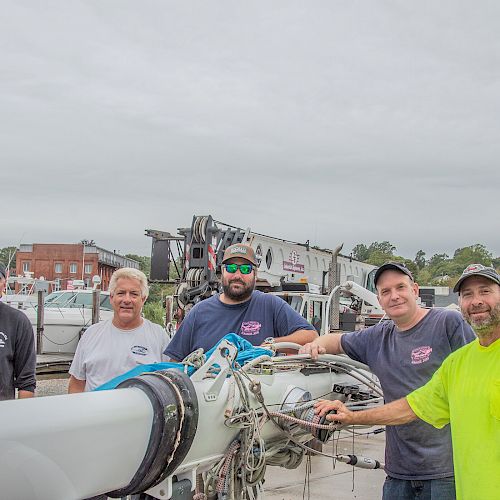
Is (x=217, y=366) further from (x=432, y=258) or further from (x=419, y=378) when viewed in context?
(x=432, y=258)

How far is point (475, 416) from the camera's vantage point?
104 inches

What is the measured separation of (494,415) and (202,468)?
123 cm

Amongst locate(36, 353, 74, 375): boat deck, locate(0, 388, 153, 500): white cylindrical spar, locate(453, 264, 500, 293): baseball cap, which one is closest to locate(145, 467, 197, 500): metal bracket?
locate(0, 388, 153, 500): white cylindrical spar

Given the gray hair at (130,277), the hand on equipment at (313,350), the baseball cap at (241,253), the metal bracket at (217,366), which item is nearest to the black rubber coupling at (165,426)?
the metal bracket at (217,366)

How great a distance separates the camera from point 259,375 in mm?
3363

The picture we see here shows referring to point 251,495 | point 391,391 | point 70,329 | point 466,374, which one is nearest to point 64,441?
point 251,495

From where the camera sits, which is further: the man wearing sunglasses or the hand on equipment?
the man wearing sunglasses

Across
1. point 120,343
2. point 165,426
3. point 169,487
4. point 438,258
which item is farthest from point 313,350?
point 438,258

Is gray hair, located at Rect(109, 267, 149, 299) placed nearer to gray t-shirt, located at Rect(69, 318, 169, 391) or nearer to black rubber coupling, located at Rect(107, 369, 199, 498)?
gray t-shirt, located at Rect(69, 318, 169, 391)

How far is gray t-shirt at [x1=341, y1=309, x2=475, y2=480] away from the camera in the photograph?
342 cm

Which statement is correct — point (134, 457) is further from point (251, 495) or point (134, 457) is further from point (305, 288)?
point (305, 288)

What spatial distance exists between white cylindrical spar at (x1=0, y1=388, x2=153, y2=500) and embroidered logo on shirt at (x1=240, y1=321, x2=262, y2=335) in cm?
184

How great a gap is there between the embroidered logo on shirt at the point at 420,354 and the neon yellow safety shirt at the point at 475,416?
52 cm

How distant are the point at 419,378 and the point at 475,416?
82cm
